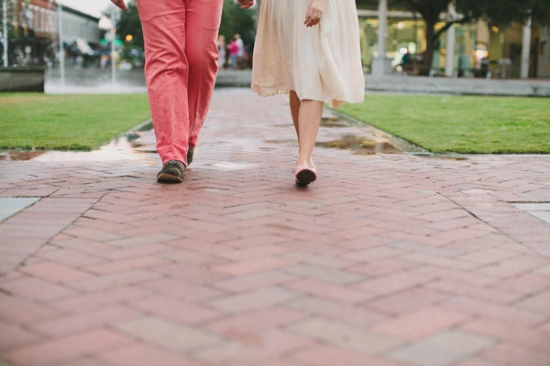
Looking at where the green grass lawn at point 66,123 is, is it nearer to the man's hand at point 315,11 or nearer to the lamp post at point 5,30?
the man's hand at point 315,11

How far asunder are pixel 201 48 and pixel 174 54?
19cm

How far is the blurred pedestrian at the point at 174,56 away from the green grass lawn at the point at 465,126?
230 cm

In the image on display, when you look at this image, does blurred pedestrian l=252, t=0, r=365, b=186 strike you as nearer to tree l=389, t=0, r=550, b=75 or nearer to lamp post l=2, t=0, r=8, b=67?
lamp post l=2, t=0, r=8, b=67

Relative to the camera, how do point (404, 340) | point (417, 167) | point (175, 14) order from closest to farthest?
point (404, 340) < point (175, 14) < point (417, 167)

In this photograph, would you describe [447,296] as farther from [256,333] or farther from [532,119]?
[532,119]

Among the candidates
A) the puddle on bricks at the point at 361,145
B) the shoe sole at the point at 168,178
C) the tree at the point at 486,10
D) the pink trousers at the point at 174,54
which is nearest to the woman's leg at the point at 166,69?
the pink trousers at the point at 174,54

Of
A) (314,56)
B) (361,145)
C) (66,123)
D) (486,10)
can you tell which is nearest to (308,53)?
(314,56)

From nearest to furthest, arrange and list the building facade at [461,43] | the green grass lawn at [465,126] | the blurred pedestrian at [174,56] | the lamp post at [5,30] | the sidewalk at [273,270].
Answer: the sidewalk at [273,270] → the blurred pedestrian at [174,56] → the green grass lawn at [465,126] → the lamp post at [5,30] → the building facade at [461,43]

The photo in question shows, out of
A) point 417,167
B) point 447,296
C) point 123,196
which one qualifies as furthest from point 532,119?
point 447,296

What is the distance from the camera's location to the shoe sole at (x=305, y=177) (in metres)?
3.98

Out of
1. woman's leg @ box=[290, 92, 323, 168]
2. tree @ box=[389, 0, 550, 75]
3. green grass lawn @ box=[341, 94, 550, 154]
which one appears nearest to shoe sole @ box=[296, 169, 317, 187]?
woman's leg @ box=[290, 92, 323, 168]

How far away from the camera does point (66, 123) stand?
7.75m

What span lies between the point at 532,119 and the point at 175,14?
5.96 m

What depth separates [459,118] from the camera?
357 inches
